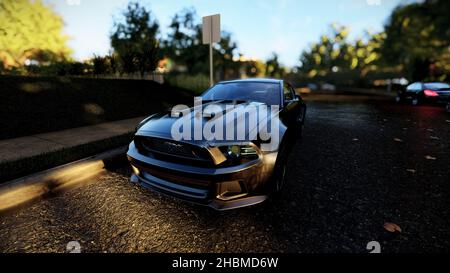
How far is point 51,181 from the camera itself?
3002 mm

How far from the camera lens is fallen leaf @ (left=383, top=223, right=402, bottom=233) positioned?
7.45 feet

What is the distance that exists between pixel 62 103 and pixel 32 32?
23.3m

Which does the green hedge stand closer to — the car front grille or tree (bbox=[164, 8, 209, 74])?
the car front grille

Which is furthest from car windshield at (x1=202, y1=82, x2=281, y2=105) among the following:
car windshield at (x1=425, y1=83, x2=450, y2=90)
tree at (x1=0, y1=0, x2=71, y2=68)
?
tree at (x1=0, y1=0, x2=71, y2=68)

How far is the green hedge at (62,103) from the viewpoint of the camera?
16.9 feet

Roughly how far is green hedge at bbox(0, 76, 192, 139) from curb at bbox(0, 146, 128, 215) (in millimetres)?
2445

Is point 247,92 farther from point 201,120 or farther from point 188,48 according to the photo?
point 188,48

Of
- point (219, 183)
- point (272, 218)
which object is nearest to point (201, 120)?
point (219, 183)

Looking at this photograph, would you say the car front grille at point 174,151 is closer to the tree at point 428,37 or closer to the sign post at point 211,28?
the sign post at point 211,28

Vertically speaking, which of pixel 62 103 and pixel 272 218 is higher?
pixel 62 103

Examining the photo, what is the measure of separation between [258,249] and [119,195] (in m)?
1.77
